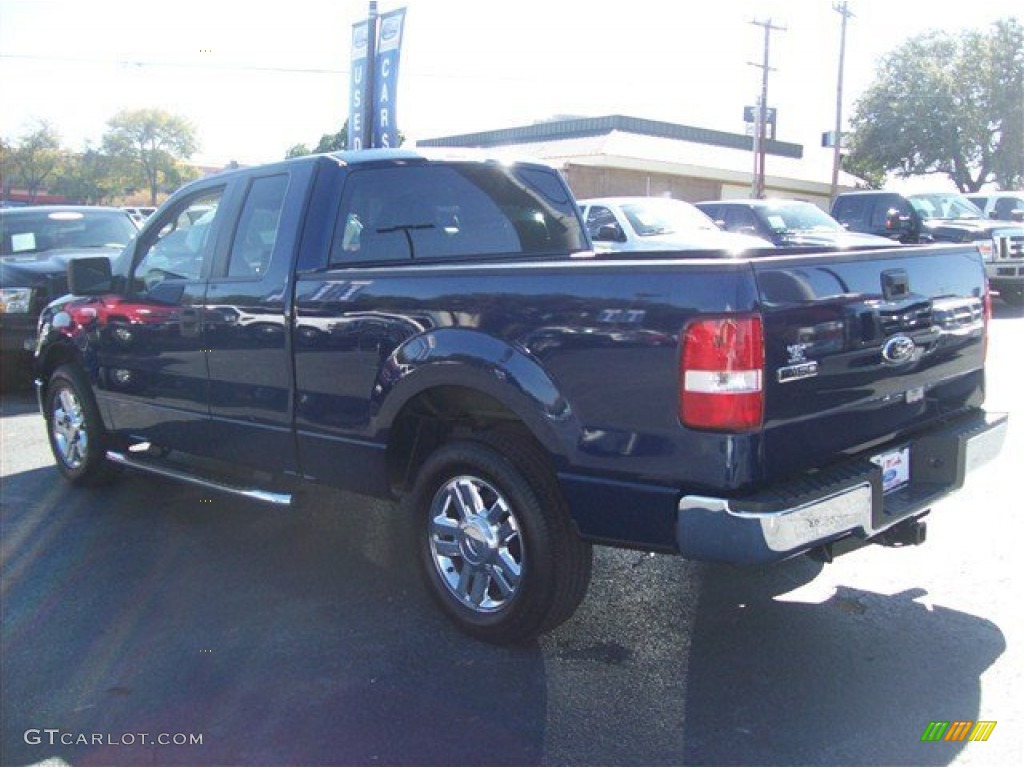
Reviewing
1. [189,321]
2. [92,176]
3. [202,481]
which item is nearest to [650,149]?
[189,321]

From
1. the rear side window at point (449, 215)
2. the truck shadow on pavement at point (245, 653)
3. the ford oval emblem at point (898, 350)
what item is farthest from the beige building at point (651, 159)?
the ford oval emblem at point (898, 350)

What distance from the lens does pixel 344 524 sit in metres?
5.74

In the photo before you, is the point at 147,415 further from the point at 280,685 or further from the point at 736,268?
the point at 736,268

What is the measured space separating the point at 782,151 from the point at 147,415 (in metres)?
50.2

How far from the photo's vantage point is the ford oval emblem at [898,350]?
3740 mm

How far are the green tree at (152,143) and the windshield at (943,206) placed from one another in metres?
52.1

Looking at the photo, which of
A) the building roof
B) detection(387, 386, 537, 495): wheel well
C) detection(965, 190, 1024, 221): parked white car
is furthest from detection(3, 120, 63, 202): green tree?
detection(387, 386, 537, 495): wheel well

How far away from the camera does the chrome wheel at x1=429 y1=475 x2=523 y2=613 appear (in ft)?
13.0

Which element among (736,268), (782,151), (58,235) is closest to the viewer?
(736,268)

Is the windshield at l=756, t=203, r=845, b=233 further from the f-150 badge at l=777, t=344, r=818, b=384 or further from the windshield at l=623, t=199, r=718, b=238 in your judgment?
the f-150 badge at l=777, t=344, r=818, b=384

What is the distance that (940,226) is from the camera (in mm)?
16953

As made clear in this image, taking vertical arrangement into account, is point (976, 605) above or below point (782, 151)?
below

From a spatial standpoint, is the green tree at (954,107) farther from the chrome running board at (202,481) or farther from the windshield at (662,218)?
the chrome running board at (202,481)

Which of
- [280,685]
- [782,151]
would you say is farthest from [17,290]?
[782,151]
